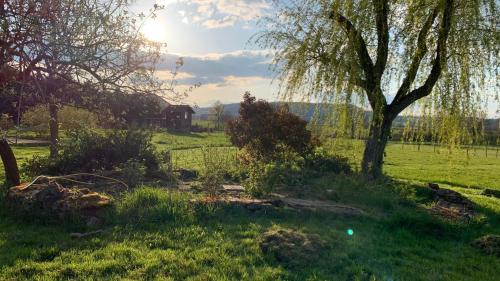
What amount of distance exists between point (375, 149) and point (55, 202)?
865 centimetres

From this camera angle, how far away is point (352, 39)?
10.2 metres

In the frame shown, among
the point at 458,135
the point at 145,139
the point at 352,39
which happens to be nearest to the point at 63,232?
the point at 145,139

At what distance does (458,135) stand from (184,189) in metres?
7.20

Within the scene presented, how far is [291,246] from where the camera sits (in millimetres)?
5508

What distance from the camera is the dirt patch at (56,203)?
21.6 feet

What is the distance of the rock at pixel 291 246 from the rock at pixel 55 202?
9.93 ft


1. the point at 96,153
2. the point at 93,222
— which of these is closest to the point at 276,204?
the point at 93,222

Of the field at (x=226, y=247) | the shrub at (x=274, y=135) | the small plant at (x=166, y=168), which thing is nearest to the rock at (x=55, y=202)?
the field at (x=226, y=247)

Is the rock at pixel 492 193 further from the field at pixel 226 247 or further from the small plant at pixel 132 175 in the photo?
the small plant at pixel 132 175

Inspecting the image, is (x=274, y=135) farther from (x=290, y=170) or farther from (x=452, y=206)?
(x=452, y=206)

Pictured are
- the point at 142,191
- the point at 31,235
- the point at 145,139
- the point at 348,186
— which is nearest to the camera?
the point at 31,235

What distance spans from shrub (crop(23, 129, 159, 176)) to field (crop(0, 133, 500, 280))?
3461 mm

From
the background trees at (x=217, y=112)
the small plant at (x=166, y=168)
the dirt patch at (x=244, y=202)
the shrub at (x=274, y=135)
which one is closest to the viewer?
the dirt patch at (x=244, y=202)

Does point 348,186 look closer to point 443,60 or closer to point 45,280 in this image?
point 443,60
